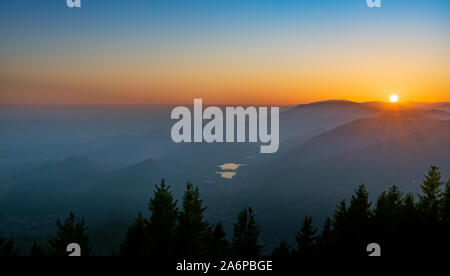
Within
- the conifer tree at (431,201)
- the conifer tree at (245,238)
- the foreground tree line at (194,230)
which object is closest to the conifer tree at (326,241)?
the foreground tree line at (194,230)

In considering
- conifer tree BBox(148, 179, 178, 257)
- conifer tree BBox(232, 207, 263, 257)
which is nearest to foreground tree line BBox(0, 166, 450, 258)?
conifer tree BBox(148, 179, 178, 257)

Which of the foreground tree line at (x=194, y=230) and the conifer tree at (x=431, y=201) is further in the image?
the conifer tree at (x=431, y=201)

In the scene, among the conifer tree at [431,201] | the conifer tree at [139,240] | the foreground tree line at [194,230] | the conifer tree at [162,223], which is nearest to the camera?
the foreground tree line at [194,230]

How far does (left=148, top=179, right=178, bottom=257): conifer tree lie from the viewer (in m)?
25.8

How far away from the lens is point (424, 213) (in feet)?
96.8

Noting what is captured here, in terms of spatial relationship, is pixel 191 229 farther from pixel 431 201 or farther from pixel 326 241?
pixel 431 201

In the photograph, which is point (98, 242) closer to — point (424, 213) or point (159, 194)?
point (159, 194)

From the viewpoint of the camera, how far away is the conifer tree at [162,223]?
25812 mm

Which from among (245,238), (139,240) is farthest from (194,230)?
(245,238)

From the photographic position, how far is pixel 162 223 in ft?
85.5

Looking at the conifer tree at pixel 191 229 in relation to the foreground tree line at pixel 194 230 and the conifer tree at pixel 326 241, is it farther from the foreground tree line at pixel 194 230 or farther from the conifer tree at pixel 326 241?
the conifer tree at pixel 326 241
